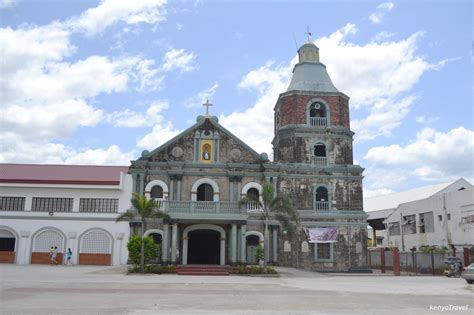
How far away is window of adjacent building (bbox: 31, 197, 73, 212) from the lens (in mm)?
32487

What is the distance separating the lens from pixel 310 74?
120 feet

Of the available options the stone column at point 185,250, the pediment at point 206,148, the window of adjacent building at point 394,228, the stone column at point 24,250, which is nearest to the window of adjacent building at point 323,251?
the pediment at point 206,148

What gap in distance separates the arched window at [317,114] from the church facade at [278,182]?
3.0 inches

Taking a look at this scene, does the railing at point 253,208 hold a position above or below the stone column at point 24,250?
above

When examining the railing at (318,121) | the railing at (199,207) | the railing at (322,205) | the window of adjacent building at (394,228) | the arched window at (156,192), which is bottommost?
the window of adjacent building at (394,228)

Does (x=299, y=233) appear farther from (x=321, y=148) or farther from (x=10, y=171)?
(x=10, y=171)

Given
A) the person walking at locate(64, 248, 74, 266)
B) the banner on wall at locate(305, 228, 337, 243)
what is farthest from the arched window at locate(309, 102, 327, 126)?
the person walking at locate(64, 248, 74, 266)

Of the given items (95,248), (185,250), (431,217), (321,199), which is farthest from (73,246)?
(431,217)

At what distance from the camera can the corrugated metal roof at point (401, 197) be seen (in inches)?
2029

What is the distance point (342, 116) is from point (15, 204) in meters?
25.1

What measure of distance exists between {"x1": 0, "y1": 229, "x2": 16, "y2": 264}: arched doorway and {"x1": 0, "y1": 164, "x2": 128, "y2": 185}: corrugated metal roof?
12.4ft

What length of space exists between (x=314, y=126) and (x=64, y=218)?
1942 centimetres

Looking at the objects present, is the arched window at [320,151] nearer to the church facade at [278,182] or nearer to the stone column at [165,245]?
the church facade at [278,182]

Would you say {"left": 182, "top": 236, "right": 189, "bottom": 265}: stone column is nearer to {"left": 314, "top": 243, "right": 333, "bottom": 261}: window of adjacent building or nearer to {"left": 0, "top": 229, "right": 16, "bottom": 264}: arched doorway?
{"left": 314, "top": 243, "right": 333, "bottom": 261}: window of adjacent building
